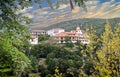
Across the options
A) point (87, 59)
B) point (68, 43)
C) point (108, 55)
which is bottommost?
point (68, 43)

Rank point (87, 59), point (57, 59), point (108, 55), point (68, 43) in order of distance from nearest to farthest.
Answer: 1. point (108, 55)
2. point (87, 59)
3. point (57, 59)
4. point (68, 43)

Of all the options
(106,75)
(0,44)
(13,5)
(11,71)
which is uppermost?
(13,5)

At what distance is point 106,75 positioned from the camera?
14914mm

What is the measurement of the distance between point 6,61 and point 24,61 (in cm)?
28

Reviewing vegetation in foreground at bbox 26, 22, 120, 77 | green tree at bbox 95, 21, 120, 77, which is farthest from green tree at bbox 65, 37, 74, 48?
green tree at bbox 95, 21, 120, 77

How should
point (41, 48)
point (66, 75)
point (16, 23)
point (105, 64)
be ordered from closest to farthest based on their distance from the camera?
point (16, 23) < point (105, 64) < point (66, 75) < point (41, 48)

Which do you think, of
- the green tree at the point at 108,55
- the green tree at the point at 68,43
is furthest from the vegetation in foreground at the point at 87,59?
the green tree at the point at 68,43

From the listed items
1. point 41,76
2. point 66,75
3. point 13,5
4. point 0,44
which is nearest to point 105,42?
point 13,5

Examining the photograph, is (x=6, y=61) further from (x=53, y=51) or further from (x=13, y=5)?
(x=53, y=51)

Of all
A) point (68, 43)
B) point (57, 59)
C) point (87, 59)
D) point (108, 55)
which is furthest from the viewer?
point (68, 43)

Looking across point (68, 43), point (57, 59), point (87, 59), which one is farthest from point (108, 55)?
point (68, 43)

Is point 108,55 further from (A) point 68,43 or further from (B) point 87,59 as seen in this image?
(A) point 68,43

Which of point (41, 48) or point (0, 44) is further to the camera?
point (41, 48)

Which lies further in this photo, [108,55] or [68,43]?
[68,43]
